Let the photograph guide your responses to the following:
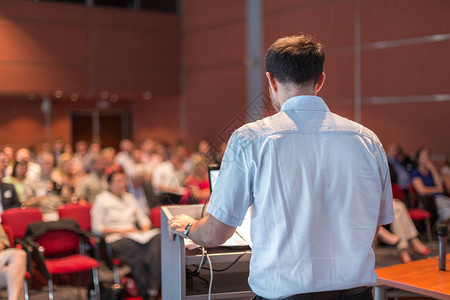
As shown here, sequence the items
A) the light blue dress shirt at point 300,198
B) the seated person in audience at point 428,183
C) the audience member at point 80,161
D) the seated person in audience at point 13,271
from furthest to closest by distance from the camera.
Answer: the audience member at point 80,161 → the seated person in audience at point 428,183 → the seated person in audience at point 13,271 → the light blue dress shirt at point 300,198

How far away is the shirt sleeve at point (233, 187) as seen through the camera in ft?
4.95

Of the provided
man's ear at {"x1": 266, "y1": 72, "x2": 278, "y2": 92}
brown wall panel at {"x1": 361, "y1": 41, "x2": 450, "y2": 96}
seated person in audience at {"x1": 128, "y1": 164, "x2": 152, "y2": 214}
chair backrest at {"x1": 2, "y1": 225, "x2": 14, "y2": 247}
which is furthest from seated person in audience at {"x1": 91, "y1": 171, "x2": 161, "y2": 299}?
brown wall panel at {"x1": 361, "y1": 41, "x2": 450, "y2": 96}

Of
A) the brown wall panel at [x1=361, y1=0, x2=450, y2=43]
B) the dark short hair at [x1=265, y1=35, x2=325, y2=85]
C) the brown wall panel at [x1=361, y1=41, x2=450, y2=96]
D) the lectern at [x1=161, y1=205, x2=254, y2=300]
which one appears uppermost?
the brown wall panel at [x1=361, y1=0, x2=450, y2=43]

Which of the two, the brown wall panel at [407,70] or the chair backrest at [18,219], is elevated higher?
the brown wall panel at [407,70]

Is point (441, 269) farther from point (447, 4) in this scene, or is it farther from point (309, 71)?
point (447, 4)

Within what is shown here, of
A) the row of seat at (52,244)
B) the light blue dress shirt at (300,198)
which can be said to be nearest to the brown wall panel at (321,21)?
the row of seat at (52,244)

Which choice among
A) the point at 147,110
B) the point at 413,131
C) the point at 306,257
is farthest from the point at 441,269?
the point at 147,110

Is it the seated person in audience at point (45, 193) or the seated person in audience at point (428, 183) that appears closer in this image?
the seated person in audience at point (45, 193)

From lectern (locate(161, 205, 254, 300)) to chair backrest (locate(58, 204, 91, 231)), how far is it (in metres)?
3.18

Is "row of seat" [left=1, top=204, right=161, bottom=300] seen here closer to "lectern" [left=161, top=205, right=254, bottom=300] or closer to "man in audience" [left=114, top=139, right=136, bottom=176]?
"lectern" [left=161, top=205, right=254, bottom=300]

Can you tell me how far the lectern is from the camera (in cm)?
218

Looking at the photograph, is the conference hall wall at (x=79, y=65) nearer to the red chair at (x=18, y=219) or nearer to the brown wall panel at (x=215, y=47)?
the brown wall panel at (x=215, y=47)

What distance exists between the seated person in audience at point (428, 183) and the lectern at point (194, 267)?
216 inches

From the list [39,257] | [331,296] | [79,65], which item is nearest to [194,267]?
[331,296]
